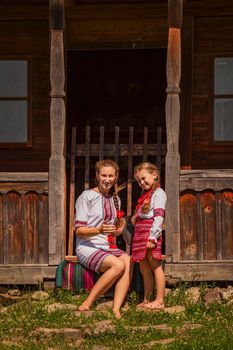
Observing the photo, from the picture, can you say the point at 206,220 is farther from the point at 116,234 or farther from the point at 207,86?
the point at 207,86

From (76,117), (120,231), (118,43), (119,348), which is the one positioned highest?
(118,43)

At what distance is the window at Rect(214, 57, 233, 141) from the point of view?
12.3m

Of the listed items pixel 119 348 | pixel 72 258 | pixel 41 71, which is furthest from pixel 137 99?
pixel 119 348

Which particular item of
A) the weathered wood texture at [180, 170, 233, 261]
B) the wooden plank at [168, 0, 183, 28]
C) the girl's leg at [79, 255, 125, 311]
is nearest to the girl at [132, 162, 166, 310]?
the girl's leg at [79, 255, 125, 311]

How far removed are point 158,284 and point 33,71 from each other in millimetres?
4797

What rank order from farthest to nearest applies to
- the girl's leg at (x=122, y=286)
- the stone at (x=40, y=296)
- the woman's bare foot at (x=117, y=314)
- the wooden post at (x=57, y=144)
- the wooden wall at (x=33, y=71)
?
the wooden wall at (x=33, y=71), the wooden post at (x=57, y=144), the stone at (x=40, y=296), the girl's leg at (x=122, y=286), the woman's bare foot at (x=117, y=314)

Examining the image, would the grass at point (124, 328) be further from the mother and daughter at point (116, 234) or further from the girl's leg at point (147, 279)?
the mother and daughter at point (116, 234)

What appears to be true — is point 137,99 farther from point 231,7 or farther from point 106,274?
point 106,274

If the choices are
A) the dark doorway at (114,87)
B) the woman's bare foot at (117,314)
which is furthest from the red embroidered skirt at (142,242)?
the dark doorway at (114,87)

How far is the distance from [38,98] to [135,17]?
6.30 ft

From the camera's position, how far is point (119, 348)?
7484mm

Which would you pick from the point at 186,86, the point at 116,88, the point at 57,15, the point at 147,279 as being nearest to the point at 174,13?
the point at 57,15

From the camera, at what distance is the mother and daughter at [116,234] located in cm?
880

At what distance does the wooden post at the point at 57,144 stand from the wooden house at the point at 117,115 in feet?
0.04
